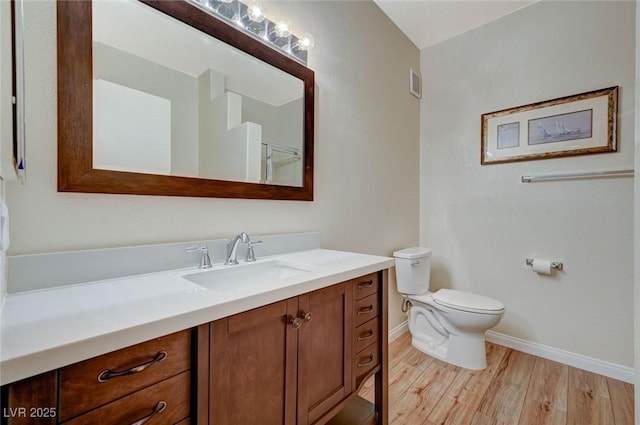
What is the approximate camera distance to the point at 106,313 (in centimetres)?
63

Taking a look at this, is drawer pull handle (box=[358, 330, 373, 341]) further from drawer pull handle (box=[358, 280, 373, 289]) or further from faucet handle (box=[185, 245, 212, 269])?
faucet handle (box=[185, 245, 212, 269])

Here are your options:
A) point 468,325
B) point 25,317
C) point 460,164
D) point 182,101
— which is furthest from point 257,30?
point 468,325

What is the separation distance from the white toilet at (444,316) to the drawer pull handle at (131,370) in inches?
72.9

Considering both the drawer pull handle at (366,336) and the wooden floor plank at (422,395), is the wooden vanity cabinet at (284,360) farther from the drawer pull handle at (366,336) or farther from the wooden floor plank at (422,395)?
the wooden floor plank at (422,395)

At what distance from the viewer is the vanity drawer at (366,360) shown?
3.87 feet

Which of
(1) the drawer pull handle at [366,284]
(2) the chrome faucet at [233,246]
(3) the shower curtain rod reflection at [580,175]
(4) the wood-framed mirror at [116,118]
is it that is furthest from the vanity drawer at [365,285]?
(3) the shower curtain rod reflection at [580,175]

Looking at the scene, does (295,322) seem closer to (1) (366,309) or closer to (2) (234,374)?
(2) (234,374)

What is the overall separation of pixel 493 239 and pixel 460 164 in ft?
2.33

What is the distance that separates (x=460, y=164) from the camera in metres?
2.51

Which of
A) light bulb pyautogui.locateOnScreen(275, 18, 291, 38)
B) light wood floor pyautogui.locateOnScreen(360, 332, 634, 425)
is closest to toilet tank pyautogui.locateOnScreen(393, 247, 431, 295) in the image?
light wood floor pyautogui.locateOnScreen(360, 332, 634, 425)

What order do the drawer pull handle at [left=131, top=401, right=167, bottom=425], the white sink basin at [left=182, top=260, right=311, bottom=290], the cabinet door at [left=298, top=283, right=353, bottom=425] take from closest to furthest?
the drawer pull handle at [left=131, top=401, right=167, bottom=425] → the cabinet door at [left=298, top=283, right=353, bottom=425] → the white sink basin at [left=182, top=260, right=311, bottom=290]

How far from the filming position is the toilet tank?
2.18m

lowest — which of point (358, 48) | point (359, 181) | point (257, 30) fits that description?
point (359, 181)

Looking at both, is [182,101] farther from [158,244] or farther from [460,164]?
[460,164]
